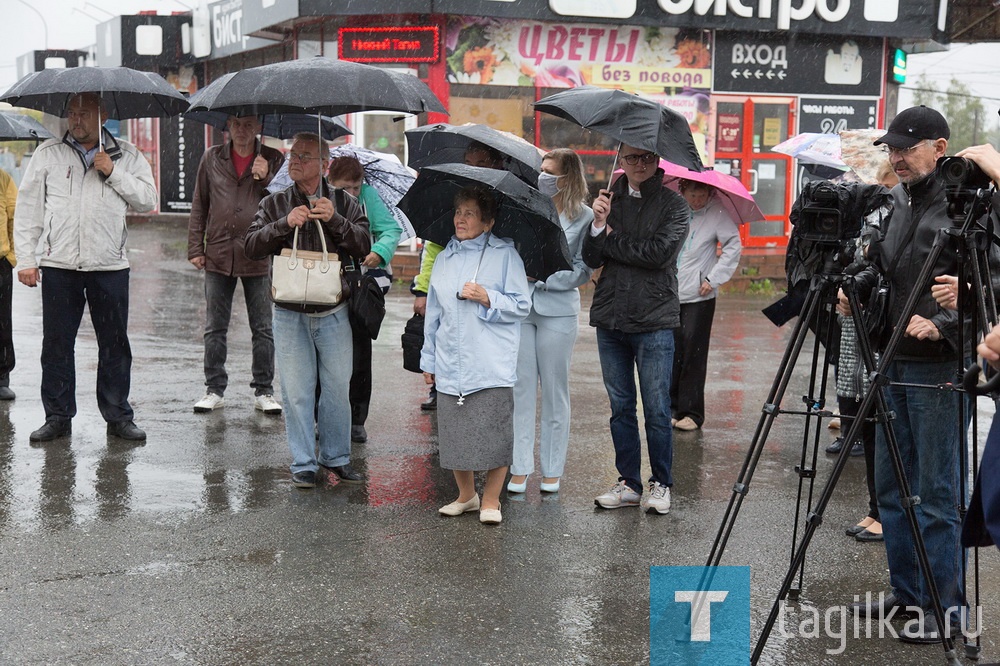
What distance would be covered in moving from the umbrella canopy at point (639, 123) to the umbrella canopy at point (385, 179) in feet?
5.52

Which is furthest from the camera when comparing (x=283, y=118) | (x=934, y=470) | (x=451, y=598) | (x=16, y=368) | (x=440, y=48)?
(x=440, y=48)

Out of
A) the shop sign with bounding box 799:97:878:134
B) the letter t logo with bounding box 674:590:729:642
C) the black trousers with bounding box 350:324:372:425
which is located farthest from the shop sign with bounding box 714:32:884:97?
the letter t logo with bounding box 674:590:729:642

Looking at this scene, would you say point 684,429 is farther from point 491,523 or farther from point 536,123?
point 536,123

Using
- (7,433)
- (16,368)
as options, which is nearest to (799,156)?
(7,433)

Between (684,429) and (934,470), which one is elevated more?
(934,470)

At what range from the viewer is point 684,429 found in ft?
26.4

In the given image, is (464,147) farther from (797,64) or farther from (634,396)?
(797,64)

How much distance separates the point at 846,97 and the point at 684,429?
12.2 metres

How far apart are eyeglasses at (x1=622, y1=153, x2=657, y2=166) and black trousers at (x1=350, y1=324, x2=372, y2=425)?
212 cm

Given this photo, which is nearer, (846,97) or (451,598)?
(451,598)

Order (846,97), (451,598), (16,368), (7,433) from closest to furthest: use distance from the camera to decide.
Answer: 1. (451,598)
2. (7,433)
3. (16,368)
4. (846,97)

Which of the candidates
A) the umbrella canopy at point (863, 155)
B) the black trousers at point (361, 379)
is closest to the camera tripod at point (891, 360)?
the umbrella canopy at point (863, 155)

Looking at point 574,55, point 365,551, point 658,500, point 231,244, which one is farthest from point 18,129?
point 574,55

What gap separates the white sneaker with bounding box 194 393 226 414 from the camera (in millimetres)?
8070
